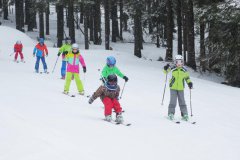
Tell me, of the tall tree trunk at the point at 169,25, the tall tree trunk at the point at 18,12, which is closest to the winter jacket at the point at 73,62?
the tall tree trunk at the point at 169,25

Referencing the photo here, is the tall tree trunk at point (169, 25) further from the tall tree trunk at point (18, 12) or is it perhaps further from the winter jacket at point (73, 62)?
the tall tree trunk at point (18, 12)

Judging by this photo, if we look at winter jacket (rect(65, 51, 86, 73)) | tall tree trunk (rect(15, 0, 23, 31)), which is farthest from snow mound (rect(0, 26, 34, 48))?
winter jacket (rect(65, 51, 86, 73))

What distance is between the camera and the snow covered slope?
22.9 ft

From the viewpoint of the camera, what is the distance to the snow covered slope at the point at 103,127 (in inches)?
275

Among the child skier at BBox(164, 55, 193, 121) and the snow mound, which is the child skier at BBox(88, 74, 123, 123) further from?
the snow mound

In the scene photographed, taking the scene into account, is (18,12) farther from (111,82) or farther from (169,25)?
(111,82)

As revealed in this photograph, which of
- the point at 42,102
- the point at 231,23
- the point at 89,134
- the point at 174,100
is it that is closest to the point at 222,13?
the point at 231,23

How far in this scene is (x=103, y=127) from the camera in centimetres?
905

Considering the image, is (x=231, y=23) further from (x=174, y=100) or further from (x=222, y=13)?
(x=174, y=100)

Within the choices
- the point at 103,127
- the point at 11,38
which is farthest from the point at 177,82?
the point at 11,38

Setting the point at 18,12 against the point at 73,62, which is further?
the point at 18,12

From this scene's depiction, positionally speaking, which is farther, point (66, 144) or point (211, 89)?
point (211, 89)

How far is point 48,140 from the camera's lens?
7.18 meters

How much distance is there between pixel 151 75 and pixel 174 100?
11.4 meters
